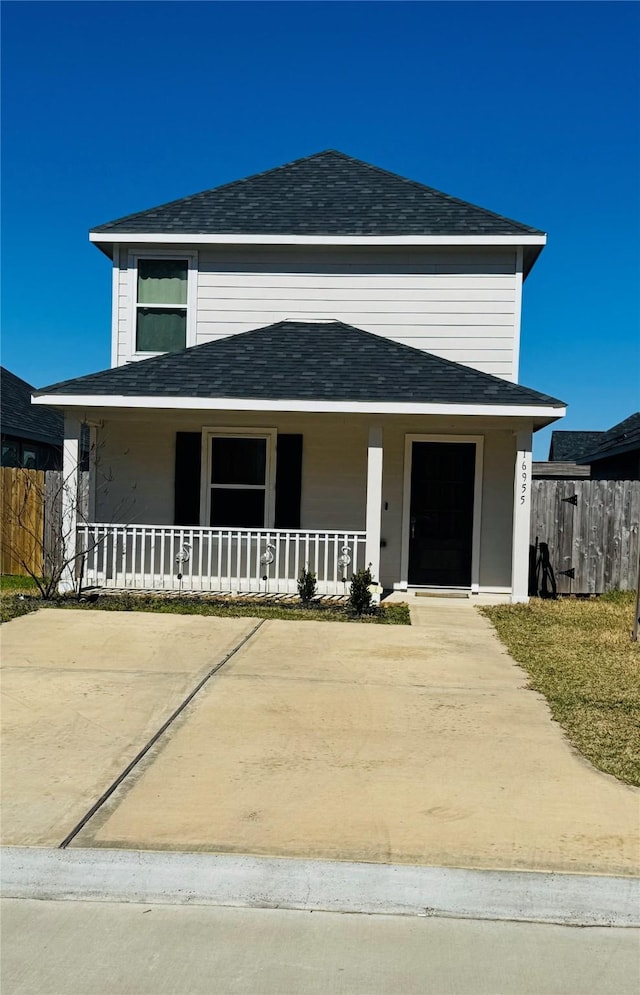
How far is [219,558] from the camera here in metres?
11.1

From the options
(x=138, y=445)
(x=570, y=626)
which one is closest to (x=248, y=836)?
(x=570, y=626)

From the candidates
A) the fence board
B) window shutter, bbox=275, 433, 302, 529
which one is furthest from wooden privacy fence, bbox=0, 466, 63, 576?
window shutter, bbox=275, 433, 302, 529

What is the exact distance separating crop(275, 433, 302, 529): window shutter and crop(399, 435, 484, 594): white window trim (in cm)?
161

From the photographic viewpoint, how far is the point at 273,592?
1152cm

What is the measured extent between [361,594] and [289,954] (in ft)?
23.2

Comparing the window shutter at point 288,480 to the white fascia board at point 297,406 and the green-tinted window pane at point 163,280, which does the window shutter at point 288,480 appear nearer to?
the white fascia board at point 297,406

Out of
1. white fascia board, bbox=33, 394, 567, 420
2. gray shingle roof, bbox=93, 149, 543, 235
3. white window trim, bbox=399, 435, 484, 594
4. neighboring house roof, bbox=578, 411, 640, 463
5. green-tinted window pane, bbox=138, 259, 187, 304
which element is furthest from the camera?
A: neighboring house roof, bbox=578, 411, 640, 463

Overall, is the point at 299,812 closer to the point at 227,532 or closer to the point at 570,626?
the point at 570,626

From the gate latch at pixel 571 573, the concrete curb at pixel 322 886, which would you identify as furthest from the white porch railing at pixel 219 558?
the concrete curb at pixel 322 886

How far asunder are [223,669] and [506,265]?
8430 millimetres

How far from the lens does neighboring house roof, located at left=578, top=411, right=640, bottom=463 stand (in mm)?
16859

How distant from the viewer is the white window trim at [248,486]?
12266mm

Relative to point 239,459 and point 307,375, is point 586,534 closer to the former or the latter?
point 307,375

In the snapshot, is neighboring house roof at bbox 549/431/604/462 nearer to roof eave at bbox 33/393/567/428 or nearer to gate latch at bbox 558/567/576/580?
gate latch at bbox 558/567/576/580
